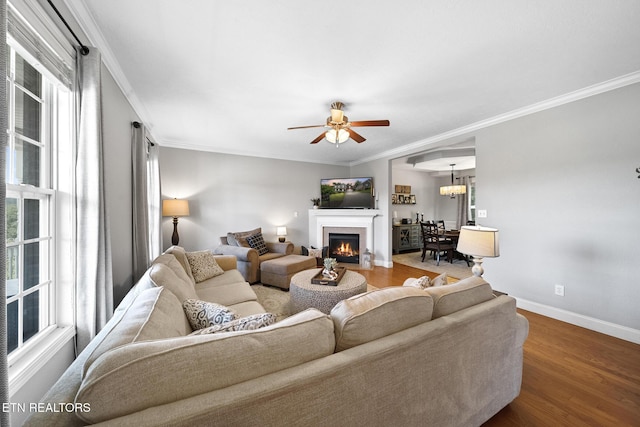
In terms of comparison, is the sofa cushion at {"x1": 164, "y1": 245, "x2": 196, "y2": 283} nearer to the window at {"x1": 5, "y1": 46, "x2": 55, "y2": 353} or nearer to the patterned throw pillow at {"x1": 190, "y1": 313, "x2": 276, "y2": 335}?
the window at {"x1": 5, "y1": 46, "x2": 55, "y2": 353}

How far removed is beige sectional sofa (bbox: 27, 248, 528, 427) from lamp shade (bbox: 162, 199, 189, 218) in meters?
2.89

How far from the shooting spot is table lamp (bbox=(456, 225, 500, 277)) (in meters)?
1.94

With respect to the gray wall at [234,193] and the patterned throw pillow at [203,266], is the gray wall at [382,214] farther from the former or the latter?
the patterned throw pillow at [203,266]

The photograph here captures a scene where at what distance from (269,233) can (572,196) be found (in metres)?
4.81

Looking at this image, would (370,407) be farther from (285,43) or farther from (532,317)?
(532,317)

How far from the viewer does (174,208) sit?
401 centimetres

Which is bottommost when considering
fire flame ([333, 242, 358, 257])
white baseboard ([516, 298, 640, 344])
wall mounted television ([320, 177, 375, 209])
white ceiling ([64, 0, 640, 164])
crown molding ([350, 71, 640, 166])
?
white baseboard ([516, 298, 640, 344])

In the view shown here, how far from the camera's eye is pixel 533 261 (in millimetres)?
2947

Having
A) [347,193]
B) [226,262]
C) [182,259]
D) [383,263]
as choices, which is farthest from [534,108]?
[182,259]

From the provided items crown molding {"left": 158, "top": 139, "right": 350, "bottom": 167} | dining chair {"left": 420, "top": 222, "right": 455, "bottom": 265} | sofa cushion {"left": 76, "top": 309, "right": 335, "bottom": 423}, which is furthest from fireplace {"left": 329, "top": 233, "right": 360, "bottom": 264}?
sofa cushion {"left": 76, "top": 309, "right": 335, "bottom": 423}

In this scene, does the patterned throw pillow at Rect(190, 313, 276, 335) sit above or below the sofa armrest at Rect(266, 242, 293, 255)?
above

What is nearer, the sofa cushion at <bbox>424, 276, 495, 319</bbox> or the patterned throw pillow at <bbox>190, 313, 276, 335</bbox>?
the patterned throw pillow at <bbox>190, 313, 276, 335</bbox>

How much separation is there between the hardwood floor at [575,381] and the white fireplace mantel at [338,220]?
10.3 feet

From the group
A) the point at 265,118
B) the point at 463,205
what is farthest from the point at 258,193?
the point at 463,205
